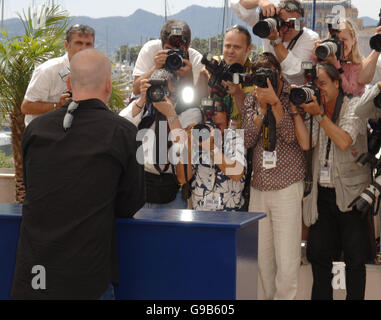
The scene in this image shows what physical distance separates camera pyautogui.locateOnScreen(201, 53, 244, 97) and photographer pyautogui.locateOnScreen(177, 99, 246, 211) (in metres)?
0.14

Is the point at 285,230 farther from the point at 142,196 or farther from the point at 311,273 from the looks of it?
the point at 142,196

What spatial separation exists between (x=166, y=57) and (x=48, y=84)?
1.06 meters

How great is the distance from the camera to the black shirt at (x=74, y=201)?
266 centimetres

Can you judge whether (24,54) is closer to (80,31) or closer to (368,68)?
(80,31)

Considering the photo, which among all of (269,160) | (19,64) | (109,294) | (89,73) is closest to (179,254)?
(109,294)

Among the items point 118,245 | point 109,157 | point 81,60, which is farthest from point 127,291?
point 81,60

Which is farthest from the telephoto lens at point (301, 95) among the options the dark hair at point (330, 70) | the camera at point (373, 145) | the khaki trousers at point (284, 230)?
the khaki trousers at point (284, 230)

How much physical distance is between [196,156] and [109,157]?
1.63 meters

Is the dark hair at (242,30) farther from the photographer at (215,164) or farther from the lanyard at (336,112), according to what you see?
the lanyard at (336,112)

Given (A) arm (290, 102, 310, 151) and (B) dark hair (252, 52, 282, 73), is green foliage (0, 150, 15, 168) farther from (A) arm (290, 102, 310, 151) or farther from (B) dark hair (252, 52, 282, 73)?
(A) arm (290, 102, 310, 151)

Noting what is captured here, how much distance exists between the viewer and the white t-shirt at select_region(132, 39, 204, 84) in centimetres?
467

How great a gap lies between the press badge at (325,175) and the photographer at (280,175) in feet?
0.61

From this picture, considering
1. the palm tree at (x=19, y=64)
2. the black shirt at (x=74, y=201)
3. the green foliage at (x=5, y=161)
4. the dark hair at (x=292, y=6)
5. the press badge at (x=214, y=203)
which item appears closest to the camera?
the black shirt at (x=74, y=201)

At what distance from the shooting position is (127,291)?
300 centimetres
